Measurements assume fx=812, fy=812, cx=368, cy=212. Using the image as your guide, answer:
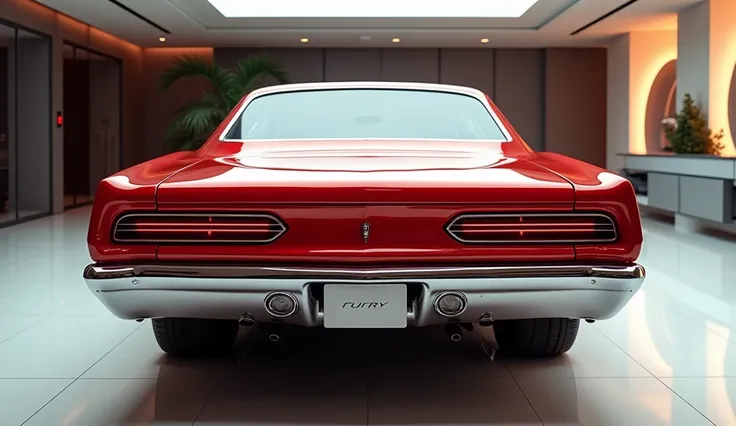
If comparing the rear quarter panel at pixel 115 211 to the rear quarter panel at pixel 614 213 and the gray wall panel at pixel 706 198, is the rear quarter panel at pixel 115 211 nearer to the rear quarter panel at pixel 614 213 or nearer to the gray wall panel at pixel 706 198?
the rear quarter panel at pixel 614 213

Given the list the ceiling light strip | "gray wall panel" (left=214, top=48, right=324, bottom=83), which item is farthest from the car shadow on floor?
"gray wall panel" (left=214, top=48, right=324, bottom=83)

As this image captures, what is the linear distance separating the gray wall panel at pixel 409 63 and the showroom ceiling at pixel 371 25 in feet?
1.92

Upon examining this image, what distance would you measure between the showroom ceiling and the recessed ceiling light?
35 millimetres

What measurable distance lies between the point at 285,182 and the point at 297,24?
1116 cm

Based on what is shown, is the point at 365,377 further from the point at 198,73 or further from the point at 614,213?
the point at 198,73

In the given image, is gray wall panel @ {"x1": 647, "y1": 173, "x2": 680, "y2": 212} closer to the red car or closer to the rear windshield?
the rear windshield

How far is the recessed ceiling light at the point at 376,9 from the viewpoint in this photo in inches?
491

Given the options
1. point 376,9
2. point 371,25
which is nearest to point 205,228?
point 376,9

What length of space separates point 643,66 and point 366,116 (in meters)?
11.8

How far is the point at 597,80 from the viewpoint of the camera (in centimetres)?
1647

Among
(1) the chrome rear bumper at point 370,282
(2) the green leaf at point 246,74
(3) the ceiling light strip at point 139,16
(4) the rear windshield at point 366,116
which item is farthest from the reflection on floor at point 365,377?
(2) the green leaf at point 246,74

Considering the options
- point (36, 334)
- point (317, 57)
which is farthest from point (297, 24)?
point (36, 334)

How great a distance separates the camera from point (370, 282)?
8.06 ft

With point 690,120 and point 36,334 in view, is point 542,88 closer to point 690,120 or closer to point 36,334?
point 690,120
